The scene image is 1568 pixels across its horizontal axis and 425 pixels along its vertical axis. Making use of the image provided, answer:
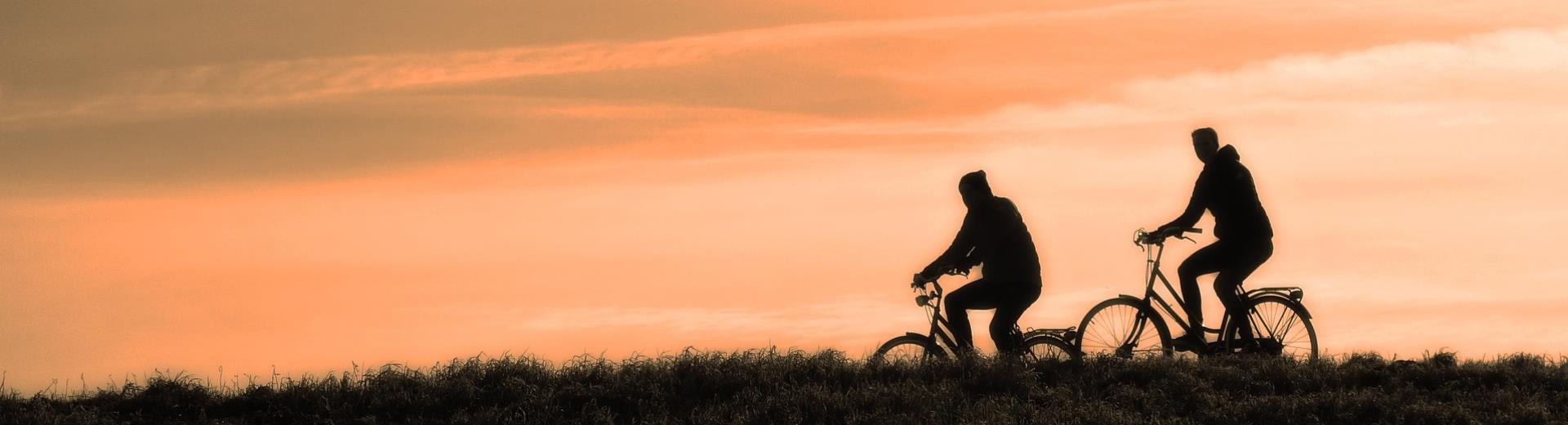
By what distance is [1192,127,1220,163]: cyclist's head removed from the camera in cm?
1548

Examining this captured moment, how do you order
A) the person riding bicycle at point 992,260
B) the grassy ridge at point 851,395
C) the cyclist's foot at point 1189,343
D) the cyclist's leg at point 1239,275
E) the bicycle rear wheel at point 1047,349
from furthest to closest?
the cyclist's foot at point 1189,343, the cyclist's leg at point 1239,275, the bicycle rear wheel at point 1047,349, the person riding bicycle at point 992,260, the grassy ridge at point 851,395

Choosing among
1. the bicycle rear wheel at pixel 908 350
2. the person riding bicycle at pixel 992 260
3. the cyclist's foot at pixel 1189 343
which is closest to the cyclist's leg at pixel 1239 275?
the cyclist's foot at pixel 1189 343

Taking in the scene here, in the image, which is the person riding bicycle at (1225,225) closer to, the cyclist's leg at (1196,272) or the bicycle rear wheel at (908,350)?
the cyclist's leg at (1196,272)

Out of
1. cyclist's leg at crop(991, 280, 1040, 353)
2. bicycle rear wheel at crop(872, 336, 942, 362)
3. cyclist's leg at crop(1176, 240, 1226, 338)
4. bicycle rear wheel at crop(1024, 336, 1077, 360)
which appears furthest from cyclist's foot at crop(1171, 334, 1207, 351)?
bicycle rear wheel at crop(872, 336, 942, 362)

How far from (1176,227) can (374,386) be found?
7305mm

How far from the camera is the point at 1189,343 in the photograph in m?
16.1

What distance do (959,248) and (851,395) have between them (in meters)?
1.61

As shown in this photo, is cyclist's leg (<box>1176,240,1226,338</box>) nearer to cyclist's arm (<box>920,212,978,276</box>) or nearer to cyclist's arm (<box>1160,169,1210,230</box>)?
cyclist's arm (<box>1160,169,1210,230</box>)

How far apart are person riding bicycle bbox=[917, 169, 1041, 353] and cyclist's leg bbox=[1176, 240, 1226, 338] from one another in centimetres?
169

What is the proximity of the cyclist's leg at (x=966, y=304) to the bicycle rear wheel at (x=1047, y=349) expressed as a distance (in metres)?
0.51

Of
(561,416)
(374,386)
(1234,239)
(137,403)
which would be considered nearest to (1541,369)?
(1234,239)

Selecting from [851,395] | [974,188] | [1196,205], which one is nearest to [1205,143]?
[1196,205]

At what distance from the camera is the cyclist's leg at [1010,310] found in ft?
49.0

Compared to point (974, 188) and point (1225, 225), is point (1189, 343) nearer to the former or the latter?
point (1225, 225)
